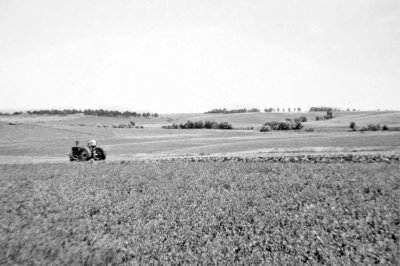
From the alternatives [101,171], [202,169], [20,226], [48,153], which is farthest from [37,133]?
[20,226]

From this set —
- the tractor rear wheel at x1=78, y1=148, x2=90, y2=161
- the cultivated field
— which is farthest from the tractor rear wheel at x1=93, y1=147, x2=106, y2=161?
the cultivated field

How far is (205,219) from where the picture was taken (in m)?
10.0

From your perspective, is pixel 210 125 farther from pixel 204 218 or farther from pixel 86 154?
pixel 204 218

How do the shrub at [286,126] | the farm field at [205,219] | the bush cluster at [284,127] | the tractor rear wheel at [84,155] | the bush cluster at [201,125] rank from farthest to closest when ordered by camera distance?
the bush cluster at [201,125]
the shrub at [286,126]
the bush cluster at [284,127]
the tractor rear wheel at [84,155]
the farm field at [205,219]

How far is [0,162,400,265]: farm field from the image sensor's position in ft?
25.5

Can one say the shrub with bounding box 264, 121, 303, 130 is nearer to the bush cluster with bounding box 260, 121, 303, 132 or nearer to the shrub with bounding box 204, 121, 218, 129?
the bush cluster with bounding box 260, 121, 303, 132

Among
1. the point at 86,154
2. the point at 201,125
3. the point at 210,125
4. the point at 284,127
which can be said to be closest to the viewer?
the point at 86,154

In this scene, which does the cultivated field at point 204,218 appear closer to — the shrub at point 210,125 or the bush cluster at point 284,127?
the bush cluster at point 284,127

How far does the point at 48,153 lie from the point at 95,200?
28.3m

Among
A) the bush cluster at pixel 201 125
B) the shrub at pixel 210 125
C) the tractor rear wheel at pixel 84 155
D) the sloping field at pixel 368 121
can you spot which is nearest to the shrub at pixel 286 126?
the sloping field at pixel 368 121

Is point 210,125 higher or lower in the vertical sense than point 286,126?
higher

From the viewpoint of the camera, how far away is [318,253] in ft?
25.7

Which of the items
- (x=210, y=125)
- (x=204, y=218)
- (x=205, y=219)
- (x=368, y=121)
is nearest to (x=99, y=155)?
(x=204, y=218)

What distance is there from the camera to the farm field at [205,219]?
7758 mm
